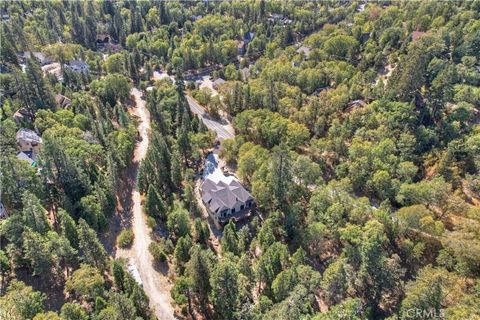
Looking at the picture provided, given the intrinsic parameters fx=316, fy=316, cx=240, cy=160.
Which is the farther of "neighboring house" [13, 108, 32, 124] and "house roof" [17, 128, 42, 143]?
"neighboring house" [13, 108, 32, 124]

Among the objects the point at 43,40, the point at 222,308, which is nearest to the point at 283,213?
the point at 222,308

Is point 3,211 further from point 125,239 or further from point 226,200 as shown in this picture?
point 226,200

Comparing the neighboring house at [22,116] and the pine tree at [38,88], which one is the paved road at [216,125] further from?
the neighboring house at [22,116]

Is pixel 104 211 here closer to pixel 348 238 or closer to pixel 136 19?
pixel 348 238

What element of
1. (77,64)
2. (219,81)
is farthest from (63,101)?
(219,81)

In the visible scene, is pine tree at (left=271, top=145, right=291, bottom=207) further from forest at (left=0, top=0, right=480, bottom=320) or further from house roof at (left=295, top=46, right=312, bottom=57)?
house roof at (left=295, top=46, right=312, bottom=57)
